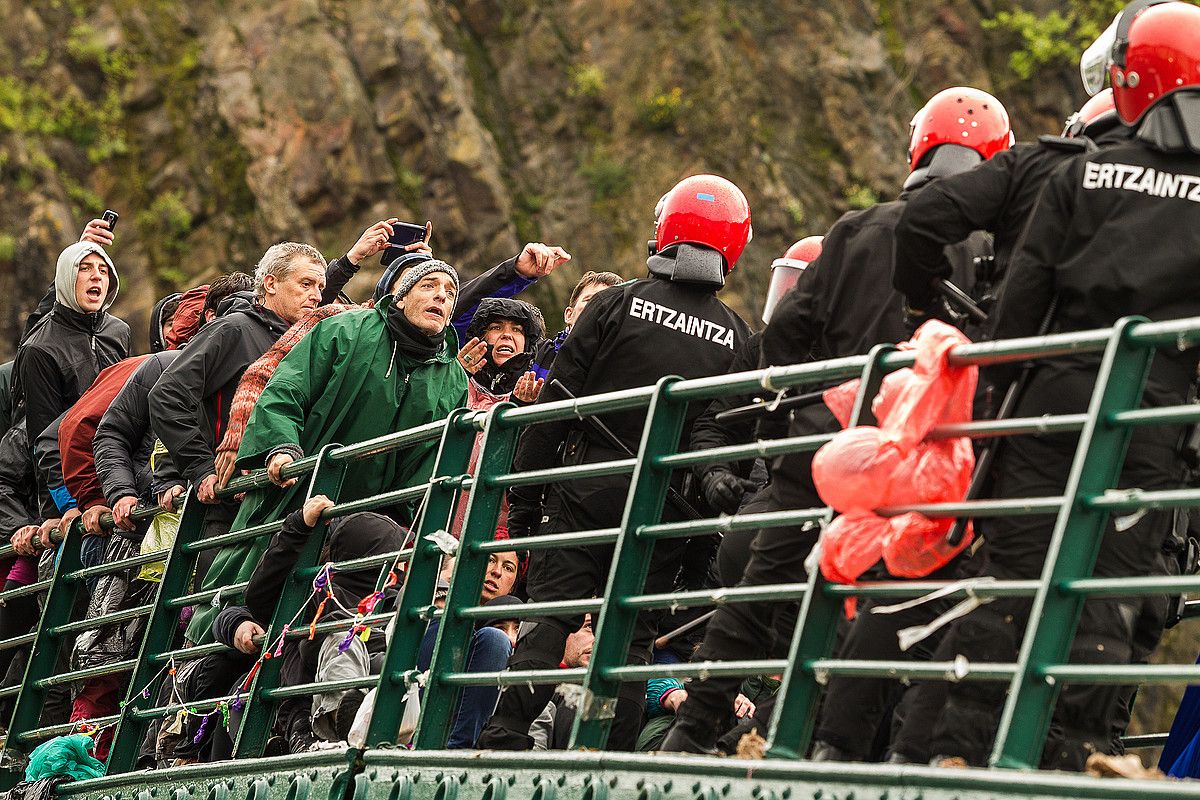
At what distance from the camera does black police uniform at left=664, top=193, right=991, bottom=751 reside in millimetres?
5391

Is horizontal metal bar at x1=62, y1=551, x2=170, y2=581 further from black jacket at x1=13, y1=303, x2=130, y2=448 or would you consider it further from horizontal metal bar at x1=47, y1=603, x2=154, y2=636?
black jacket at x1=13, y1=303, x2=130, y2=448

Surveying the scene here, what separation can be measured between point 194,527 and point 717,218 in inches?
108

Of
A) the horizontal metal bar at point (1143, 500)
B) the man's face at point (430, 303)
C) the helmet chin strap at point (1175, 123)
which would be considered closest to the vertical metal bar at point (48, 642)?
the man's face at point (430, 303)

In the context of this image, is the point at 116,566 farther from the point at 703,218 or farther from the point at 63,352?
the point at 703,218

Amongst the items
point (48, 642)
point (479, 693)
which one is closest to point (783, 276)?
point (479, 693)

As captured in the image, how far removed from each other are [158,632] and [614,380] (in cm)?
243

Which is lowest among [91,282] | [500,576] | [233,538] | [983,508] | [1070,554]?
[1070,554]

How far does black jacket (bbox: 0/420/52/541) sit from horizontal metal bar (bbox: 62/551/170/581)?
1.72 metres

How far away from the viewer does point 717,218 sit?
730 cm

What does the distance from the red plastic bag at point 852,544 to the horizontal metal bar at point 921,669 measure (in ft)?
0.72

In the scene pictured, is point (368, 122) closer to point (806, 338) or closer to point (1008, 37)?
point (1008, 37)

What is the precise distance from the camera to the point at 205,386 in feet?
28.0

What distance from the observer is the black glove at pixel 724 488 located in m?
6.31

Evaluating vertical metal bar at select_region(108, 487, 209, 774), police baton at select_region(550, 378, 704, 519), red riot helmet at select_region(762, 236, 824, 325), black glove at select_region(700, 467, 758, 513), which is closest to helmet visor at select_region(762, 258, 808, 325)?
red riot helmet at select_region(762, 236, 824, 325)
